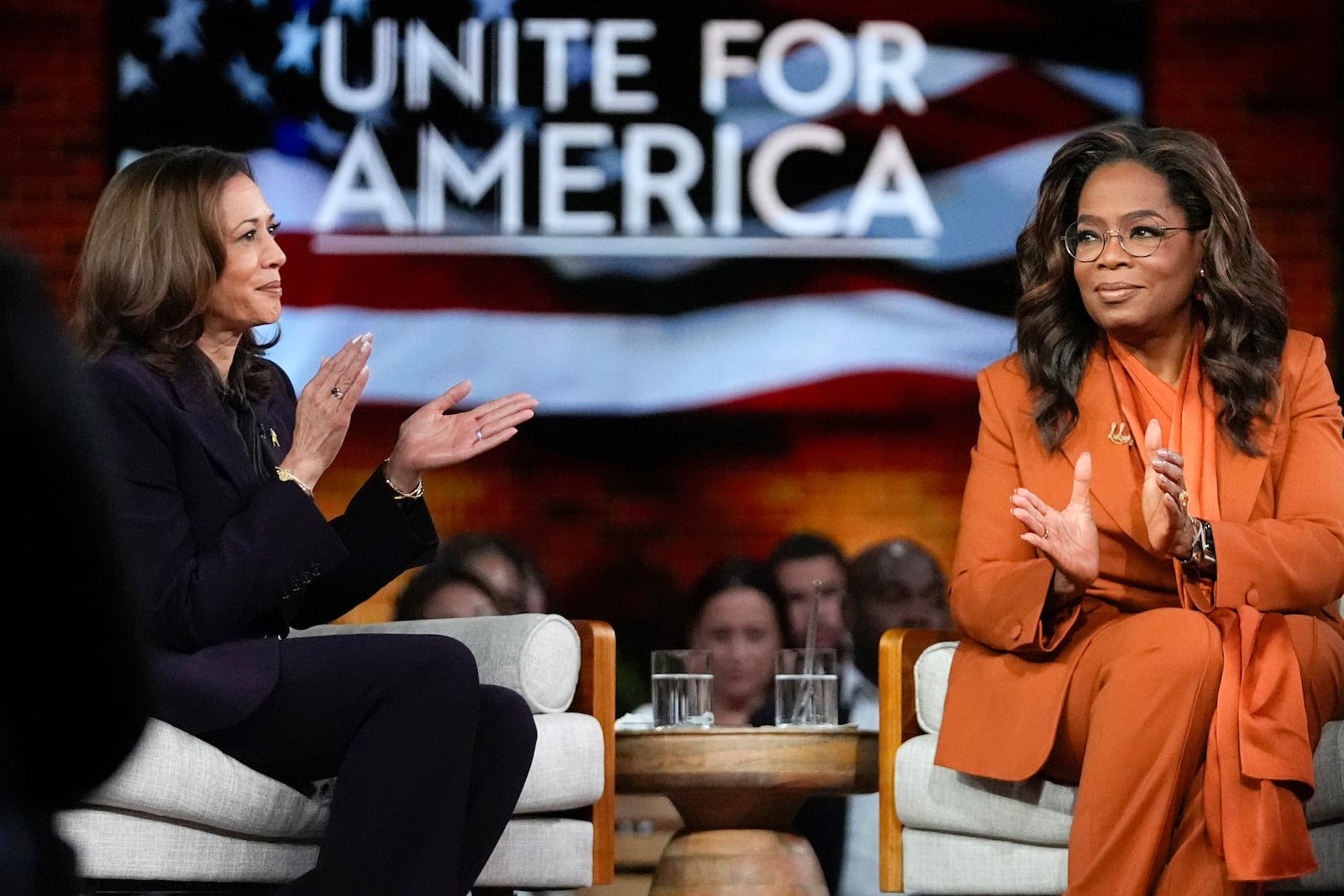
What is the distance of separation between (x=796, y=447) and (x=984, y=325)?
0.62 meters

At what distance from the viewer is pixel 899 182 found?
16.1 feet

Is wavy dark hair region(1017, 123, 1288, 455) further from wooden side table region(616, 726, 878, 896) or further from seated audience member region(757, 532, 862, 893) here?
seated audience member region(757, 532, 862, 893)

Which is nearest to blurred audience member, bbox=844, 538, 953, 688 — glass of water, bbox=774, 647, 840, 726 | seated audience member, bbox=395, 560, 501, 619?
seated audience member, bbox=395, 560, 501, 619

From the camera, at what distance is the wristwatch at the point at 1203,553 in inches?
104

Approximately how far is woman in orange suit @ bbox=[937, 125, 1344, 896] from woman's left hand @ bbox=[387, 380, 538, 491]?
0.76m

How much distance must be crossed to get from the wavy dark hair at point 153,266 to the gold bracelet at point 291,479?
0.23 meters

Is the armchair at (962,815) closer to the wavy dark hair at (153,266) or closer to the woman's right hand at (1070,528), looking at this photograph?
the woman's right hand at (1070,528)

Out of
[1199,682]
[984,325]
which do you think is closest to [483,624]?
[1199,682]

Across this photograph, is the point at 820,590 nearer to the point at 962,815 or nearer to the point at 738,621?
the point at 738,621

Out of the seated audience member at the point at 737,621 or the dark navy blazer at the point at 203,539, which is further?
the seated audience member at the point at 737,621

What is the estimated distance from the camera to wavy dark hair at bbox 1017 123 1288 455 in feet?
9.36

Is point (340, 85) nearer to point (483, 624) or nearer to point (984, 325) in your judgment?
point (984, 325)

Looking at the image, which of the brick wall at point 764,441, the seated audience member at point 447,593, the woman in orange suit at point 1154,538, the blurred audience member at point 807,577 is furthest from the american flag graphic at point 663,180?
the woman in orange suit at point 1154,538

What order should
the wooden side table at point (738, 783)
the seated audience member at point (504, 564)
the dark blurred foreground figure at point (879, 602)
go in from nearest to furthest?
the wooden side table at point (738, 783) < the dark blurred foreground figure at point (879, 602) < the seated audience member at point (504, 564)
